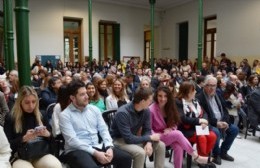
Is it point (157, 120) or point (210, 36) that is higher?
point (210, 36)

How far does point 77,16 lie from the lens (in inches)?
695

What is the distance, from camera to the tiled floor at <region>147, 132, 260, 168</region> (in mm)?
4109

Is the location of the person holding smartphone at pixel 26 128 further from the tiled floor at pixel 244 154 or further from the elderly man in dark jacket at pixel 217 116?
the elderly man in dark jacket at pixel 217 116

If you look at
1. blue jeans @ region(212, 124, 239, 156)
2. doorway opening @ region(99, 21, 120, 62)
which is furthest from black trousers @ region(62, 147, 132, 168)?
→ doorway opening @ region(99, 21, 120, 62)

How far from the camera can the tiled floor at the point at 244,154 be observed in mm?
4109

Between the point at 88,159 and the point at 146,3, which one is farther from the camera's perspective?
the point at 146,3

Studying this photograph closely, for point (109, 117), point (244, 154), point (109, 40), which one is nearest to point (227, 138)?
point (244, 154)

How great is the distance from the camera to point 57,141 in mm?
3053

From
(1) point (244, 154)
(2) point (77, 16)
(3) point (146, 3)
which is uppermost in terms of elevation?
(3) point (146, 3)

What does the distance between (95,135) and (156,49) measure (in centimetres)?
1946

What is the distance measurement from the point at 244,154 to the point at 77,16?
1501cm

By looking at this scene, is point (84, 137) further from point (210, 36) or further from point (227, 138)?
point (210, 36)

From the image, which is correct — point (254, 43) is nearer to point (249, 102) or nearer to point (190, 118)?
point (249, 102)

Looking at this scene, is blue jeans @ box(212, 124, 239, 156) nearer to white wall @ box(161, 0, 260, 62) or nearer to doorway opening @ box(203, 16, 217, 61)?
white wall @ box(161, 0, 260, 62)
